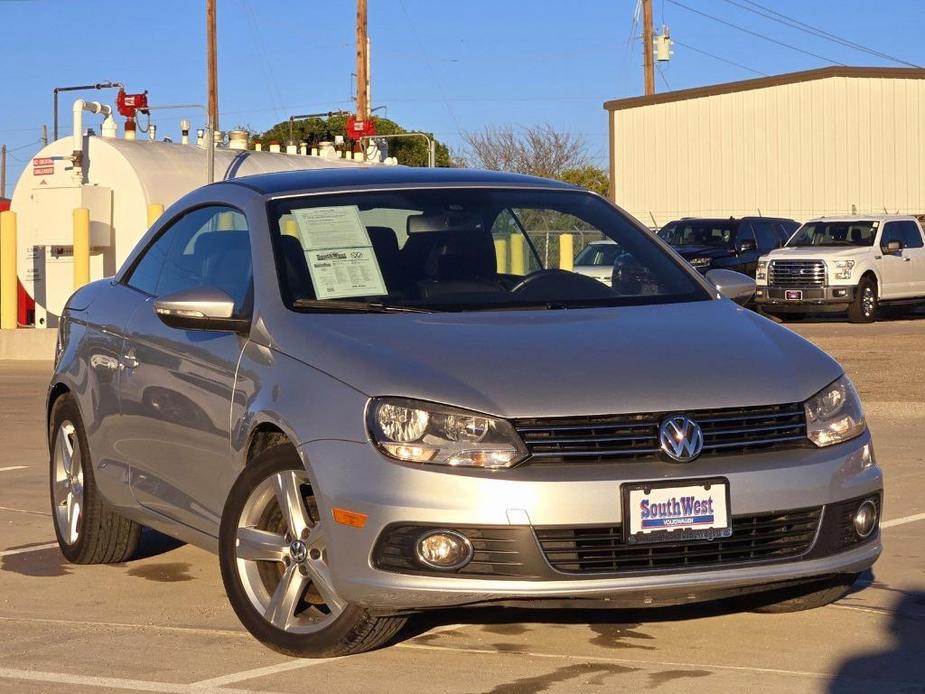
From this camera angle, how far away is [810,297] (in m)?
28.1

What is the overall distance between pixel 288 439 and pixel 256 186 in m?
1.48

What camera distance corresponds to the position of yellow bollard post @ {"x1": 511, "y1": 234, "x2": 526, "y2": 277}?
6398mm

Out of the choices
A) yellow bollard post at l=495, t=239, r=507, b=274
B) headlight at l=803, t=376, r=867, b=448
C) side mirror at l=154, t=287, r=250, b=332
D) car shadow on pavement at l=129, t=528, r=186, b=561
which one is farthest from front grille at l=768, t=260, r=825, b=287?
side mirror at l=154, t=287, r=250, b=332

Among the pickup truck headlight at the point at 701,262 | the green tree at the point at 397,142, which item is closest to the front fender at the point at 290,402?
the pickup truck headlight at the point at 701,262

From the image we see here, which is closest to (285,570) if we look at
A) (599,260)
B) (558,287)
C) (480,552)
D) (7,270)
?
(480,552)

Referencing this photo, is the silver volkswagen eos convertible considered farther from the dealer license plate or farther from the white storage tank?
the white storage tank

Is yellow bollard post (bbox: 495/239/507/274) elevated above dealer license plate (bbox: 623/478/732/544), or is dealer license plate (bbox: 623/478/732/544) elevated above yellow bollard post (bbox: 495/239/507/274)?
yellow bollard post (bbox: 495/239/507/274)

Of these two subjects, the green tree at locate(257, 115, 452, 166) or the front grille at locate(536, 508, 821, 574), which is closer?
the front grille at locate(536, 508, 821, 574)

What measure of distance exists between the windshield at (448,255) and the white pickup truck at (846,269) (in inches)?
861

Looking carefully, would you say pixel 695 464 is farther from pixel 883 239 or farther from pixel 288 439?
pixel 883 239

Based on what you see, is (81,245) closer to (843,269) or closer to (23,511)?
(843,269)

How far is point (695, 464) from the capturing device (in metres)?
4.95

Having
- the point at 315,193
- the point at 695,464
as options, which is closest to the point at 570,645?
the point at 695,464

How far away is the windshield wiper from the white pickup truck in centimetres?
2294
